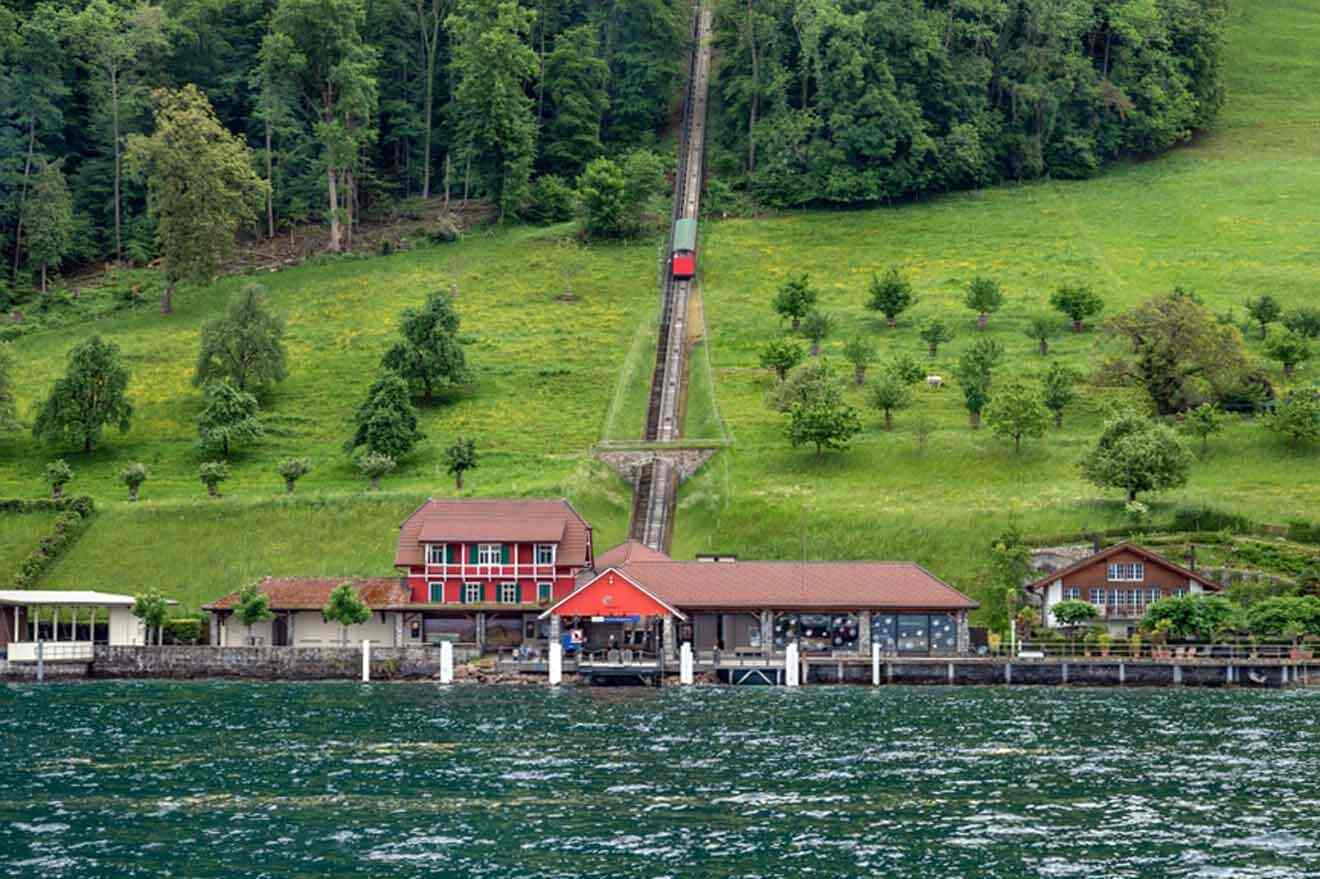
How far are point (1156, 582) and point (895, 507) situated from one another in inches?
749

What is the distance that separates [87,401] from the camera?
136125 millimetres

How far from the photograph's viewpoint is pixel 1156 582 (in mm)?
107062

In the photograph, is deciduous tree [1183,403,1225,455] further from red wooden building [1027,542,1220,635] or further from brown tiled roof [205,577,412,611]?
brown tiled roof [205,577,412,611]

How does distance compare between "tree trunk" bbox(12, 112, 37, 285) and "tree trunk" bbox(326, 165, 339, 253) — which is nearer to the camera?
"tree trunk" bbox(12, 112, 37, 285)

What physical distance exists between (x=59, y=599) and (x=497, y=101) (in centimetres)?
9163

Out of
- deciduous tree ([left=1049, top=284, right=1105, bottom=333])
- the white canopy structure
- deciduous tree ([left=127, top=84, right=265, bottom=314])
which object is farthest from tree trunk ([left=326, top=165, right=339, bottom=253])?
the white canopy structure

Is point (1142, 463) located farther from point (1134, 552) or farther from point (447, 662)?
point (447, 662)

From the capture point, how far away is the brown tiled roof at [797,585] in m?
105

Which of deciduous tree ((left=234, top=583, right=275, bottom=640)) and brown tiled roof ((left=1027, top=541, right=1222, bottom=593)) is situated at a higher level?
brown tiled roof ((left=1027, top=541, right=1222, bottom=593))

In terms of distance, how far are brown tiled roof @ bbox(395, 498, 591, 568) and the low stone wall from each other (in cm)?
904

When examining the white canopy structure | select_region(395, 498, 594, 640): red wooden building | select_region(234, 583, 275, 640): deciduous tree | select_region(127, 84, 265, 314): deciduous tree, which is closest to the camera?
the white canopy structure

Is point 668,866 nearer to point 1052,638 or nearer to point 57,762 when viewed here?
point 57,762

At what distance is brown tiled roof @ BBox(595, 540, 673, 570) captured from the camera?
11156 cm

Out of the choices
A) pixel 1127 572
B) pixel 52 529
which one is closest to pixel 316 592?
pixel 52 529
